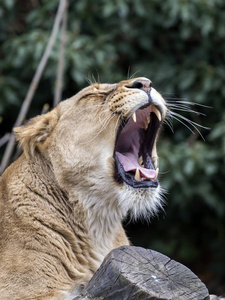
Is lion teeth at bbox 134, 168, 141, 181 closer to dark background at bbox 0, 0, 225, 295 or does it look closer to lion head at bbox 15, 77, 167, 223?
lion head at bbox 15, 77, 167, 223

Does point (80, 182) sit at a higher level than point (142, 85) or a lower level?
lower

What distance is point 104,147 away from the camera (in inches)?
166

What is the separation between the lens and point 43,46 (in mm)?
6961

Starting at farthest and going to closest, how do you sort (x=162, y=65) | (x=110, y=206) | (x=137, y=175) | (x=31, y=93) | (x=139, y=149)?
(x=162, y=65) < (x=31, y=93) < (x=139, y=149) < (x=110, y=206) < (x=137, y=175)

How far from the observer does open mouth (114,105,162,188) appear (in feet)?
13.6

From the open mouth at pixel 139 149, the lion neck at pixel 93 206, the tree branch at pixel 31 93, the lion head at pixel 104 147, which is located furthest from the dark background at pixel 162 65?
the lion neck at pixel 93 206

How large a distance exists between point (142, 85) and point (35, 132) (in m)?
0.77

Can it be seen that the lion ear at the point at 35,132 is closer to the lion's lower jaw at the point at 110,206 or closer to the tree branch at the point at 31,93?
the lion's lower jaw at the point at 110,206

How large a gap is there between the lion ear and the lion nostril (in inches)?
23.9

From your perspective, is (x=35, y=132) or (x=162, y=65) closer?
(x=35, y=132)

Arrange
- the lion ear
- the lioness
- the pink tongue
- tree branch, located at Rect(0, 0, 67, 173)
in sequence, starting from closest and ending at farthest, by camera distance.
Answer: the lioness < the pink tongue < the lion ear < tree branch, located at Rect(0, 0, 67, 173)

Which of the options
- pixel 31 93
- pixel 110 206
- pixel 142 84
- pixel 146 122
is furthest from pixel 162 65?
pixel 110 206

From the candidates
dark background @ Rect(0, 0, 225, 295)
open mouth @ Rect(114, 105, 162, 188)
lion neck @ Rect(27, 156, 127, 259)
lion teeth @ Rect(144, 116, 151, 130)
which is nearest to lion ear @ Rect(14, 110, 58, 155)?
lion neck @ Rect(27, 156, 127, 259)

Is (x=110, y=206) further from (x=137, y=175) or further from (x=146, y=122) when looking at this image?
(x=146, y=122)
